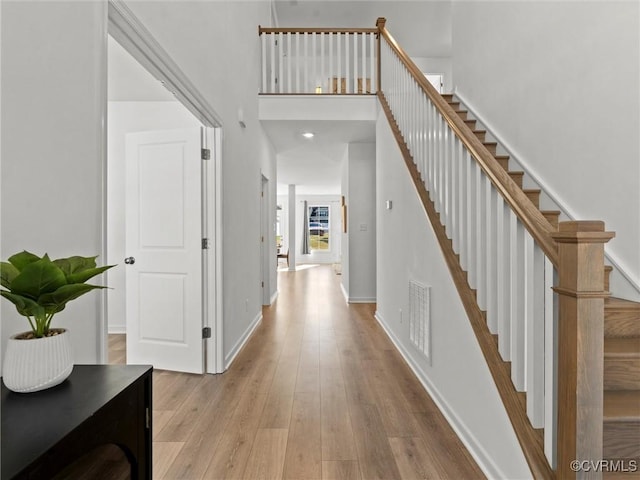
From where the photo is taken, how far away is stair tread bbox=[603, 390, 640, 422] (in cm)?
132

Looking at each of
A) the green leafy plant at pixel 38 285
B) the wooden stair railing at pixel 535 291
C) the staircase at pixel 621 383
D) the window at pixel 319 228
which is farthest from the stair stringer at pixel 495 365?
the window at pixel 319 228

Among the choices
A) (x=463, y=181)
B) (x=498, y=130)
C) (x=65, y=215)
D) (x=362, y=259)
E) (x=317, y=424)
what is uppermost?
(x=498, y=130)

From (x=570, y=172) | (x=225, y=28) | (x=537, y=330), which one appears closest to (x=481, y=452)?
(x=537, y=330)

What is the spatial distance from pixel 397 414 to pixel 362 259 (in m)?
3.64

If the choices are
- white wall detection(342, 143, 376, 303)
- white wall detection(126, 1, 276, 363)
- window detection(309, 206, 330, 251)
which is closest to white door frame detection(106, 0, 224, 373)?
white wall detection(126, 1, 276, 363)

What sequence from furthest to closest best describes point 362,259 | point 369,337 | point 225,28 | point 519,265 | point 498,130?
1. point 362,259
2. point 369,337
3. point 498,130
4. point 225,28
5. point 519,265

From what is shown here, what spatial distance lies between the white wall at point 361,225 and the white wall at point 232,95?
1563mm

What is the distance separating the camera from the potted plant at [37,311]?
77cm

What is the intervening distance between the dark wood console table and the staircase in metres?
1.61

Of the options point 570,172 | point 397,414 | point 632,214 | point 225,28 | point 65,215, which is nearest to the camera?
point 65,215

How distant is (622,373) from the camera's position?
1.52 meters

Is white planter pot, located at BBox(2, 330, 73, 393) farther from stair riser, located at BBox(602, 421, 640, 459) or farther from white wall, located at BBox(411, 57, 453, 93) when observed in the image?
white wall, located at BBox(411, 57, 453, 93)

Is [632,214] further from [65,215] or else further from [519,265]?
[65,215]

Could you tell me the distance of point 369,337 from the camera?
12.4 ft
